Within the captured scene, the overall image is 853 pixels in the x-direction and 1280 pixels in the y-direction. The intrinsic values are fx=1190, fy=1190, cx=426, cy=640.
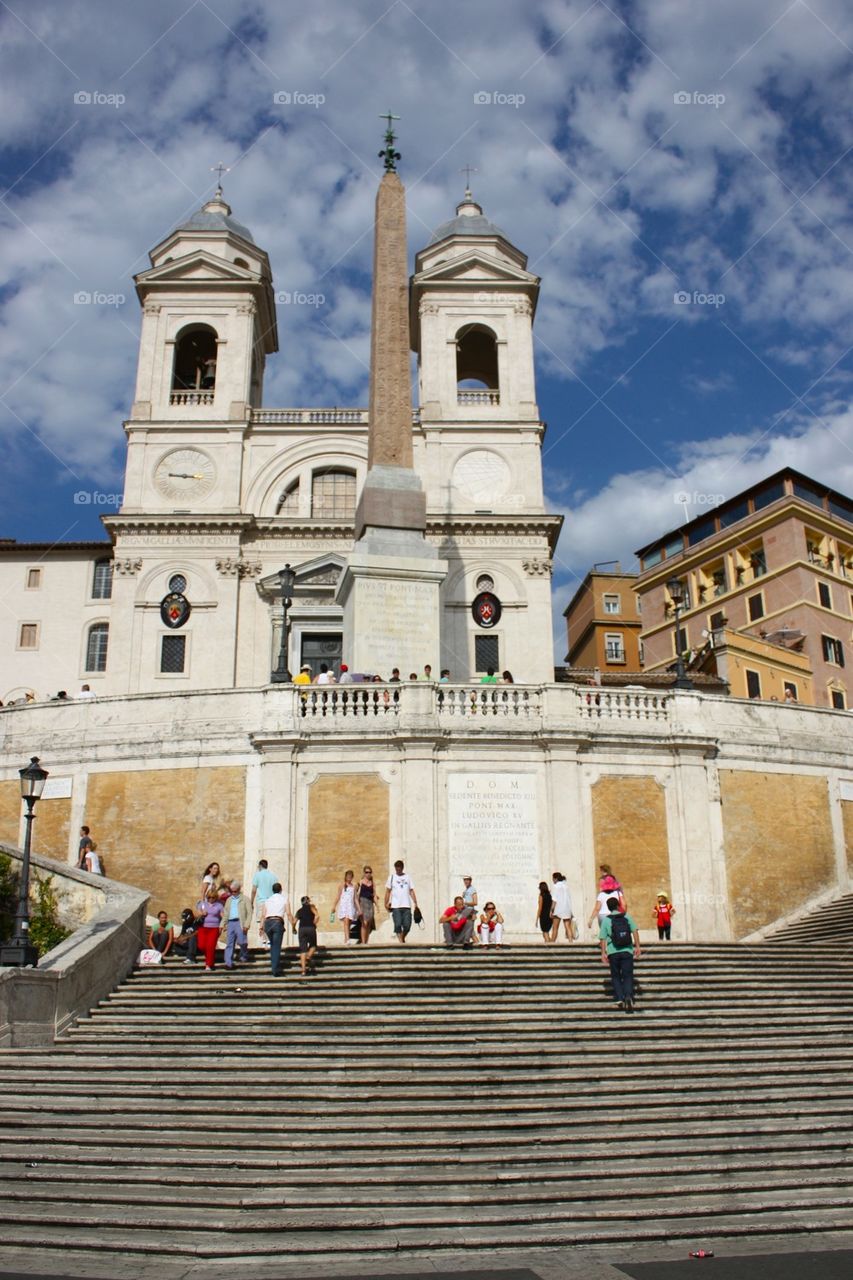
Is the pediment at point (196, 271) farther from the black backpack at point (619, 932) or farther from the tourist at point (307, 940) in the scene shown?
the black backpack at point (619, 932)

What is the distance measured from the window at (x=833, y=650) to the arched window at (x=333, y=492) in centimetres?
2178

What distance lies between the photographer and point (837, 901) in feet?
75.1

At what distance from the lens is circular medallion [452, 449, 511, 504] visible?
132ft

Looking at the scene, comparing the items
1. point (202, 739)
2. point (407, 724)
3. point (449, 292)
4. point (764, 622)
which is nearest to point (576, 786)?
point (407, 724)

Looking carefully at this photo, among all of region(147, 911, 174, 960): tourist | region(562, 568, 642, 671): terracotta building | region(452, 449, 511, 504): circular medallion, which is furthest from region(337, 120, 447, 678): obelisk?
region(562, 568, 642, 671): terracotta building

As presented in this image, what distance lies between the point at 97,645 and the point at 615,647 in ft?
95.6

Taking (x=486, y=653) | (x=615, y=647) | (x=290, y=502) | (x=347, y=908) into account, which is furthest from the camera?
(x=615, y=647)

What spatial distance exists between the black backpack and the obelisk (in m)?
13.5

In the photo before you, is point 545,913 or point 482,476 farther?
point 482,476

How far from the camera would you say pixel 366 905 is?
60.7 ft

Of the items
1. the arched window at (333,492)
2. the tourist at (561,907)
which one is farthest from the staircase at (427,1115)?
the arched window at (333,492)

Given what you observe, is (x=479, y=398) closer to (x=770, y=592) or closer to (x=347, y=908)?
(x=770, y=592)

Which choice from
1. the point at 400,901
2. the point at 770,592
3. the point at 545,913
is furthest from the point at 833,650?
the point at 400,901

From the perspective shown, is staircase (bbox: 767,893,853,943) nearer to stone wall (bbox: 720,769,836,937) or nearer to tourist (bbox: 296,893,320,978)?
stone wall (bbox: 720,769,836,937)
